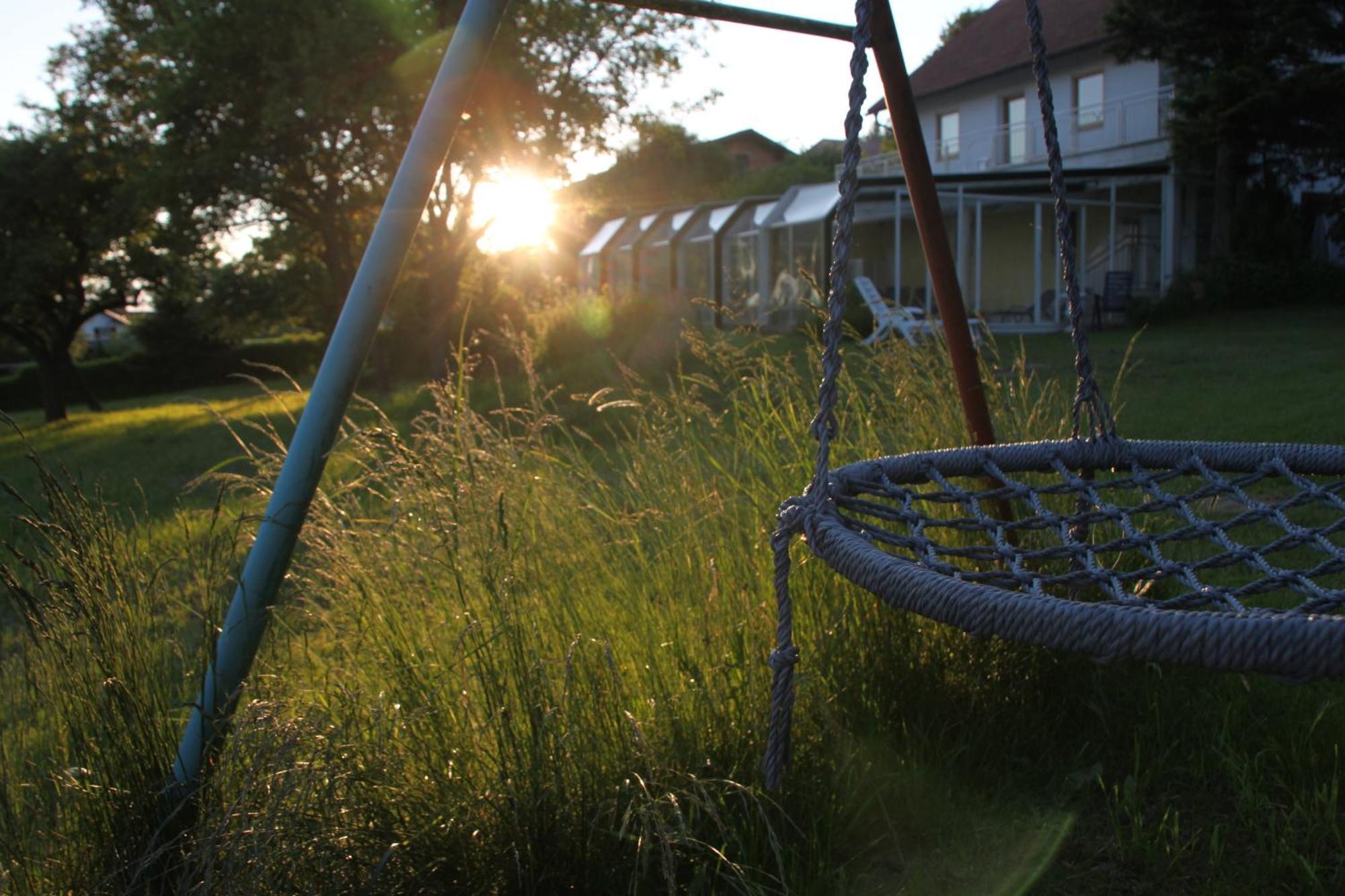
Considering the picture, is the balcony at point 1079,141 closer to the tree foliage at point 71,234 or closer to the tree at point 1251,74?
the tree at point 1251,74

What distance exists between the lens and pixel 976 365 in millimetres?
2490

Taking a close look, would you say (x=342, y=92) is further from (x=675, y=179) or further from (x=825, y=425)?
(x=675, y=179)

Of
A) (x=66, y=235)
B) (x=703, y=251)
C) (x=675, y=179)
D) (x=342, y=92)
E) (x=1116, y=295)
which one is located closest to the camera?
(x=342, y=92)

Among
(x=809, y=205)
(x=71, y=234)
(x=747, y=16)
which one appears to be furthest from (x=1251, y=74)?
(x=71, y=234)

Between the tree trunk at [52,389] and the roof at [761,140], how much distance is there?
3356cm

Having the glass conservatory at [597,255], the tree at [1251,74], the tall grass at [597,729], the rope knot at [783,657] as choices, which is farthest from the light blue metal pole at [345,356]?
the glass conservatory at [597,255]

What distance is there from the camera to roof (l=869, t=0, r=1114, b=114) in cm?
2314

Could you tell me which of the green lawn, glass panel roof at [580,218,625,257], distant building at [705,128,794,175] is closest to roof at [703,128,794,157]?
distant building at [705,128,794,175]

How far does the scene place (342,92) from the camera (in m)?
14.1

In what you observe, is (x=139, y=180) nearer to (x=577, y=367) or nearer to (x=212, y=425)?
(x=212, y=425)

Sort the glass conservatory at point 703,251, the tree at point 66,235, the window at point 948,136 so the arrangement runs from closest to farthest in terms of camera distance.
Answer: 1. the tree at point 66,235
2. the glass conservatory at point 703,251
3. the window at point 948,136

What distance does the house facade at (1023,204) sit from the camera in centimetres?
1956

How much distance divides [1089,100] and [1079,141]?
3.05 feet

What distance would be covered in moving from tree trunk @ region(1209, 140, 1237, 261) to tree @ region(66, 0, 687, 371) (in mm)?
9903
